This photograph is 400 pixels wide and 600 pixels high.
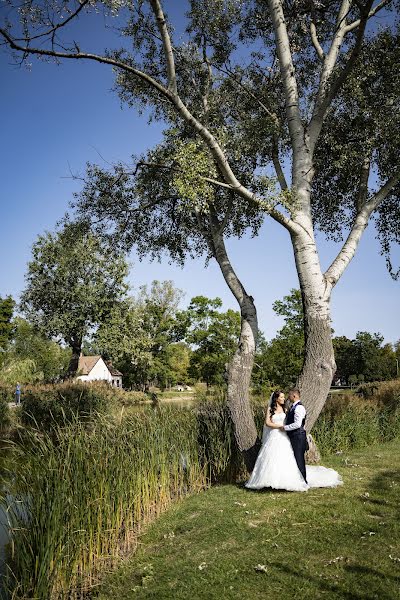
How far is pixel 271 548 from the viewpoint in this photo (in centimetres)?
589

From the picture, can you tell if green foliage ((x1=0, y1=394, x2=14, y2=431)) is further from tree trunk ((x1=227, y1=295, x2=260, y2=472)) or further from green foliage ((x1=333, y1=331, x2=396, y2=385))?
green foliage ((x1=333, y1=331, x2=396, y2=385))

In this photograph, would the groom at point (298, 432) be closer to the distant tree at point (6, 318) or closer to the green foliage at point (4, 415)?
the green foliage at point (4, 415)

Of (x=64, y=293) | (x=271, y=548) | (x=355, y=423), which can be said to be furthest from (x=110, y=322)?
(x=271, y=548)

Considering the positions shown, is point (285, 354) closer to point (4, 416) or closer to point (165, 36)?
point (4, 416)

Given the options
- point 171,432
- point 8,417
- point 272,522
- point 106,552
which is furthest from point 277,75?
point 8,417

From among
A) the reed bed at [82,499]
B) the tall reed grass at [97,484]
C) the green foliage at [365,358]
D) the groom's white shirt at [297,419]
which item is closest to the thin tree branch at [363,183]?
the groom's white shirt at [297,419]

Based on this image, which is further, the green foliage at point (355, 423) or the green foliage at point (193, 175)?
the green foliage at point (355, 423)

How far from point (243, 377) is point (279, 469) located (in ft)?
7.13

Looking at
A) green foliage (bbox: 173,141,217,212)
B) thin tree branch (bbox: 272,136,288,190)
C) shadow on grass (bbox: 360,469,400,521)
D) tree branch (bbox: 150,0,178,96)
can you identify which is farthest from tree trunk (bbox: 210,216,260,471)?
tree branch (bbox: 150,0,178,96)

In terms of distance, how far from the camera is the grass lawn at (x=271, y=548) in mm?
4949

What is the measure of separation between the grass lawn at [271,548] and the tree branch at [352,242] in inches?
163

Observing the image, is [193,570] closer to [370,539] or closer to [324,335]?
[370,539]

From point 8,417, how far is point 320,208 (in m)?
13.8

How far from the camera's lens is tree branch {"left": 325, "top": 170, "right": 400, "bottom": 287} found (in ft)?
33.6
